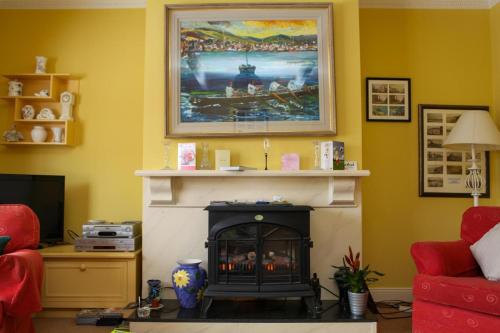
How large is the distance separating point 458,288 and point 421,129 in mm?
1725

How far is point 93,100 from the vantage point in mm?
3414

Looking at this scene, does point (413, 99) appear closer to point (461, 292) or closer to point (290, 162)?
point (290, 162)

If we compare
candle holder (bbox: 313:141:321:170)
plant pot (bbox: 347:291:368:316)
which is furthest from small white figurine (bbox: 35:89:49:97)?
plant pot (bbox: 347:291:368:316)

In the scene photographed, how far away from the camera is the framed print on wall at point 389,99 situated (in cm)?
342

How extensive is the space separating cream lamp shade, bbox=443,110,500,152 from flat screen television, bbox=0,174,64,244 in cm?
338

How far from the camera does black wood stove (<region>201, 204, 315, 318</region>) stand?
8.36 ft

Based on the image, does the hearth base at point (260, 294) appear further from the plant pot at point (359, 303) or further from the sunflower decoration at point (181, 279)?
the plant pot at point (359, 303)

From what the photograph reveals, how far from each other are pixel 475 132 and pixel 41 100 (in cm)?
380

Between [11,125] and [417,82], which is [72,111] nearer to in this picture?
[11,125]

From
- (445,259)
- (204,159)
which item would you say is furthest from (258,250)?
(445,259)

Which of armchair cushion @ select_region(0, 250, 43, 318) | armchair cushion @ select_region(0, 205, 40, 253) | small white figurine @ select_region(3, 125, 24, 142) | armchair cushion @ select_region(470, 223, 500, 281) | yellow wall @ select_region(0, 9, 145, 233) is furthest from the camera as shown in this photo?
yellow wall @ select_region(0, 9, 145, 233)

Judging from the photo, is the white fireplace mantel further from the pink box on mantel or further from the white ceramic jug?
the white ceramic jug

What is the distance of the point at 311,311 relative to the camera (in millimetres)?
2490

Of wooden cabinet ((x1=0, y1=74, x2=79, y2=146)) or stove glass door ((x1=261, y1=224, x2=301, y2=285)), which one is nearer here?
stove glass door ((x1=261, y1=224, x2=301, y2=285))
